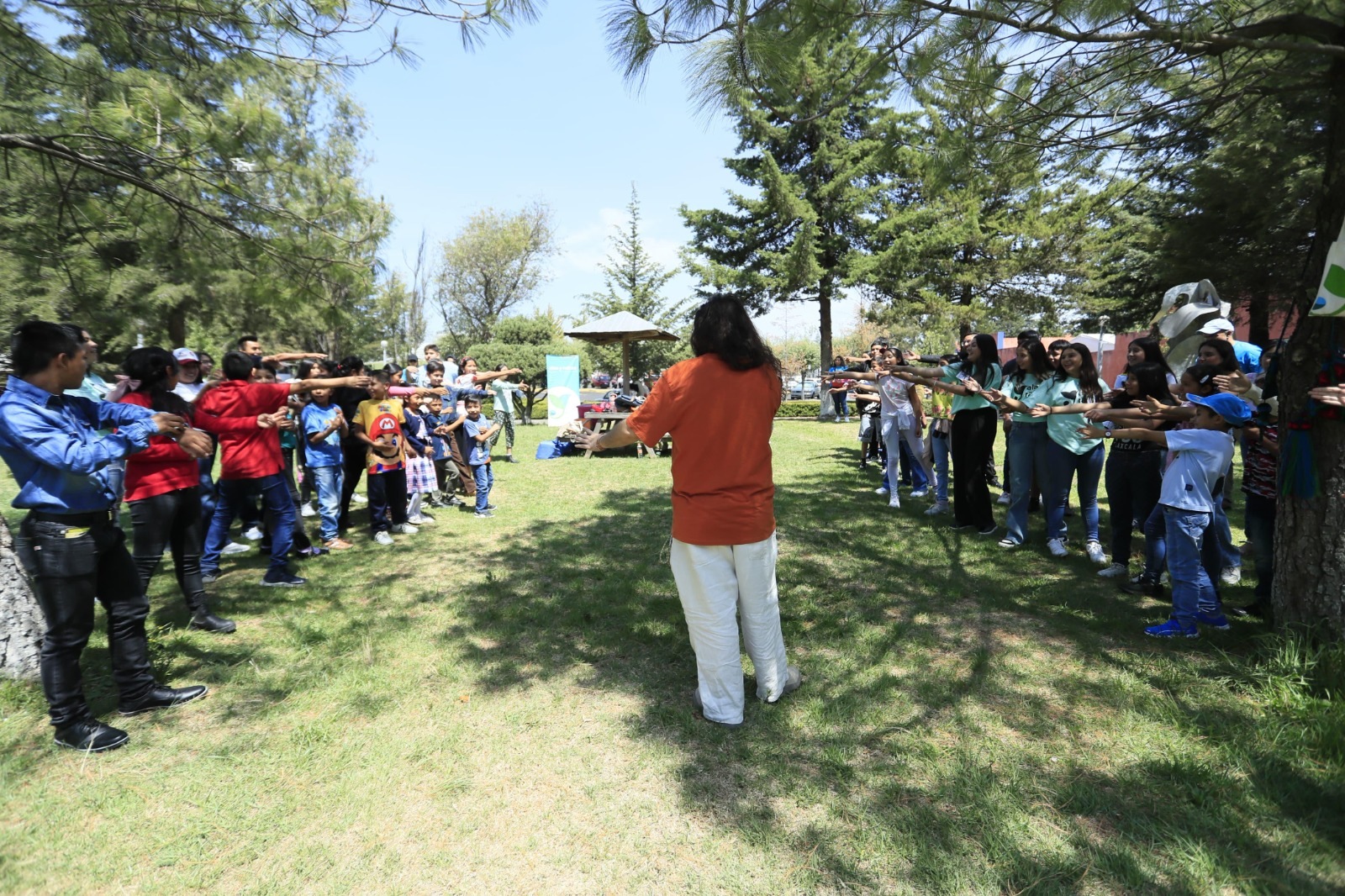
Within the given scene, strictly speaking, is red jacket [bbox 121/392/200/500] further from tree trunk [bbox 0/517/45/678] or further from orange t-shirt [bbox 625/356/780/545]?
orange t-shirt [bbox 625/356/780/545]

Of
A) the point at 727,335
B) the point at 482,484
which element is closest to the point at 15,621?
the point at 727,335

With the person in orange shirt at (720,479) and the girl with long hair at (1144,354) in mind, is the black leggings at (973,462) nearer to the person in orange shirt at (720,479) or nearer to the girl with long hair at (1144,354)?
the girl with long hair at (1144,354)

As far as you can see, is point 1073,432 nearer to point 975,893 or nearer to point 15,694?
point 975,893

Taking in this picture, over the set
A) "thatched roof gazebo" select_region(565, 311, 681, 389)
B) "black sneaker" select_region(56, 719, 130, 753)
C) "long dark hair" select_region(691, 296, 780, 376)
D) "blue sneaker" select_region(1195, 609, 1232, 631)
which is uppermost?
"thatched roof gazebo" select_region(565, 311, 681, 389)

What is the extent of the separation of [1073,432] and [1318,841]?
357 cm

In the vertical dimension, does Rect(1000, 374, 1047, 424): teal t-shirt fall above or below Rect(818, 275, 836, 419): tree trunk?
below

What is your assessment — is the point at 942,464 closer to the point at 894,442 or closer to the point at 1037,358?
the point at 894,442

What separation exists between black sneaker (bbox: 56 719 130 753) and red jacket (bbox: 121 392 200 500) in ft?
4.45

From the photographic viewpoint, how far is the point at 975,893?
2.08 m

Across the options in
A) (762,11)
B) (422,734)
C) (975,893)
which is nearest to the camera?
(975,893)

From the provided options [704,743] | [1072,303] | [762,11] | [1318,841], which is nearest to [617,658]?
[704,743]

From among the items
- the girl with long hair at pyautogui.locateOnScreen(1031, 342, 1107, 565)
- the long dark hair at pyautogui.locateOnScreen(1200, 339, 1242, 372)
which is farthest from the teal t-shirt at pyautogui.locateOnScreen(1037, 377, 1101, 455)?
the long dark hair at pyautogui.locateOnScreen(1200, 339, 1242, 372)

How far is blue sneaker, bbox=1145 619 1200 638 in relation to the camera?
373 cm

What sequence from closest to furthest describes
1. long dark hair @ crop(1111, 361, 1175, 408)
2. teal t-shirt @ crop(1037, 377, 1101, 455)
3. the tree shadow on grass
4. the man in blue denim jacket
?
the tree shadow on grass
the man in blue denim jacket
long dark hair @ crop(1111, 361, 1175, 408)
teal t-shirt @ crop(1037, 377, 1101, 455)
